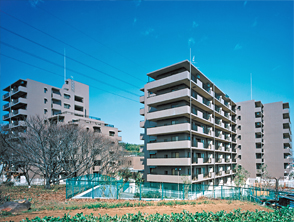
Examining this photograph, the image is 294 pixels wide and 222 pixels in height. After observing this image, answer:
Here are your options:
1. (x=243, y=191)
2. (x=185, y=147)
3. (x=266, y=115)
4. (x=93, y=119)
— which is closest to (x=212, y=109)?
(x=185, y=147)

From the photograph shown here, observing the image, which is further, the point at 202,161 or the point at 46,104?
the point at 46,104

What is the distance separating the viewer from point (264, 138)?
52.8 m

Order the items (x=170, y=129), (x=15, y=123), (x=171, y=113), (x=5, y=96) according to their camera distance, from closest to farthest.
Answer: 1. (x=170, y=129)
2. (x=171, y=113)
3. (x=15, y=123)
4. (x=5, y=96)

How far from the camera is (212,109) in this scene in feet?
124

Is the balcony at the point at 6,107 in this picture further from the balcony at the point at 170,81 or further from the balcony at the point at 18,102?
the balcony at the point at 170,81

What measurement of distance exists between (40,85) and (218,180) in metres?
47.9

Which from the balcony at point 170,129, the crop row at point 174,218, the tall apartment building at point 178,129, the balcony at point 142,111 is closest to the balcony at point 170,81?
the tall apartment building at point 178,129

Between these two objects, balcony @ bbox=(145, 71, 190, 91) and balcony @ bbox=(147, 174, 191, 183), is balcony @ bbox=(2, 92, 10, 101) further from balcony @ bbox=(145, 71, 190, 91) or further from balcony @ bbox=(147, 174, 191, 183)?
balcony @ bbox=(147, 174, 191, 183)

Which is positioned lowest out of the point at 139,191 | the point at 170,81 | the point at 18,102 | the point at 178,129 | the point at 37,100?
the point at 139,191

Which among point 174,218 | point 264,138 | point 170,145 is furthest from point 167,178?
point 264,138

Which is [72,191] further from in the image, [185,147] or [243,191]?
[243,191]

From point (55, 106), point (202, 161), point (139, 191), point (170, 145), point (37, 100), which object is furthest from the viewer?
point (55, 106)

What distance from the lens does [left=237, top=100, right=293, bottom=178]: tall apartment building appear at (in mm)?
49812

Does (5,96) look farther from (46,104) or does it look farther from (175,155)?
(175,155)
